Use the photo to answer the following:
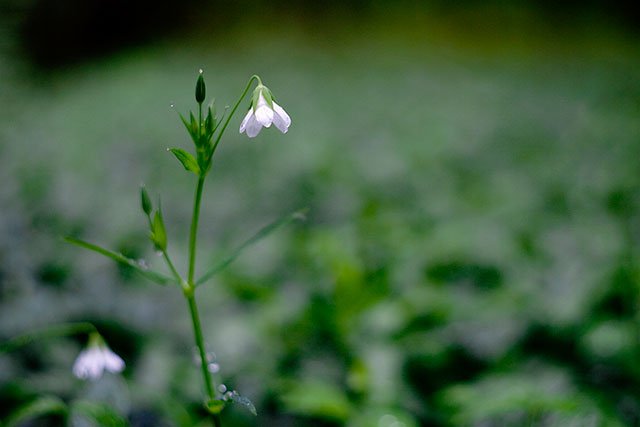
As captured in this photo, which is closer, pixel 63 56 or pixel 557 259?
pixel 557 259

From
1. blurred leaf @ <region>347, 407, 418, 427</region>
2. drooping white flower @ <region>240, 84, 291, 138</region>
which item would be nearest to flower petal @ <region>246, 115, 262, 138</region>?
drooping white flower @ <region>240, 84, 291, 138</region>

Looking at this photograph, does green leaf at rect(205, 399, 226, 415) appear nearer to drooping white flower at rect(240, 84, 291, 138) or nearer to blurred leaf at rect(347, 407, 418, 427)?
drooping white flower at rect(240, 84, 291, 138)

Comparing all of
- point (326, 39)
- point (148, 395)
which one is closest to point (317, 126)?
point (148, 395)

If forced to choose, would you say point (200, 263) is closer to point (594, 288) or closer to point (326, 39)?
point (594, 288)

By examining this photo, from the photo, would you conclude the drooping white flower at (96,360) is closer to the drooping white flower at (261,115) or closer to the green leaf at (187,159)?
the green leaf at (187,159)

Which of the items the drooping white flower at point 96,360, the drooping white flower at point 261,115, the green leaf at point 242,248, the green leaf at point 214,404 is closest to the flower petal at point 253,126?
the drooping white flower at point 261,115

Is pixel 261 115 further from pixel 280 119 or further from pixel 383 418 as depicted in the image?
pixel 383 418
